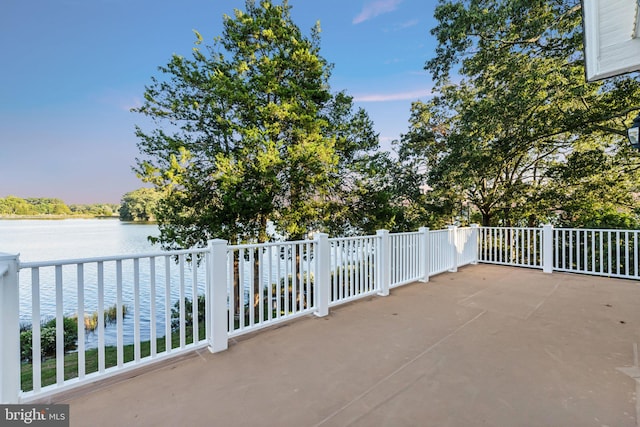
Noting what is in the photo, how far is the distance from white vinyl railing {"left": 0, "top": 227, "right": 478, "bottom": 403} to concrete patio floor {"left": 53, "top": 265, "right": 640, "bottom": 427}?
0.54 feet

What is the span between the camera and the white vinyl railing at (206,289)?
5.49 feet

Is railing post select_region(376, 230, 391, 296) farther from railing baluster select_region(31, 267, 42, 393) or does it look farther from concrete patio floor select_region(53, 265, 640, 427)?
railing baluster select_region(31, 267, 42, 393)

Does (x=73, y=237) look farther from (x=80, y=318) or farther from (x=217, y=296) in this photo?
(x=217, y=296)

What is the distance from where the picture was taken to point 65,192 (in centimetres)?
1160

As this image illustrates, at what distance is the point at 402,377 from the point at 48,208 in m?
14.5

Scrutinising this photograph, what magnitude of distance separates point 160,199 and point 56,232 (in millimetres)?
9907

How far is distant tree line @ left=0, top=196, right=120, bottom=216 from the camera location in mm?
9496

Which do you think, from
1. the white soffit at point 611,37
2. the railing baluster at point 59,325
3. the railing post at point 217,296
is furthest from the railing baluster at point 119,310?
the white soffit at point 611,37

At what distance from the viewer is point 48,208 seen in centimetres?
1110

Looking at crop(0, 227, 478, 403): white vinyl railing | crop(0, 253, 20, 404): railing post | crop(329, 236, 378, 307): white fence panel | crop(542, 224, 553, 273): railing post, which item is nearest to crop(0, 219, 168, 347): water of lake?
crop(0, 227, 478, 403): white vinyl railing

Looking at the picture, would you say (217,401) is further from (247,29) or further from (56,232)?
(56,232)

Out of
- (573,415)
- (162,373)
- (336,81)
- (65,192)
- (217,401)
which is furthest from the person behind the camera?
(65,192)

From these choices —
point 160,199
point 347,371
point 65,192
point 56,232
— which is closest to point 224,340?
point 347,371

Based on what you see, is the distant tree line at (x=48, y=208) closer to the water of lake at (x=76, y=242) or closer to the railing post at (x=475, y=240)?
the water of lake at (x=76, y=242)
